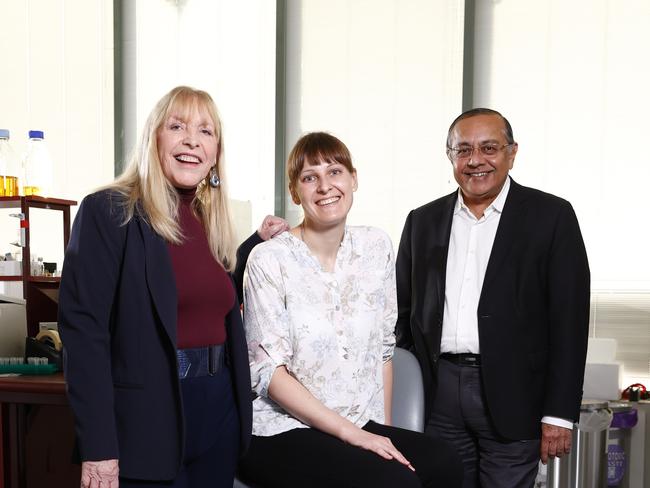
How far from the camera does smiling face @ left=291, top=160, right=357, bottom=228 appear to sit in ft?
5.99

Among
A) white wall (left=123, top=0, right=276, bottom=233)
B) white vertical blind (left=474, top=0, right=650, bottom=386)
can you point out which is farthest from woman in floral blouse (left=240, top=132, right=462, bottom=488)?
white wall (left=123, top=0, right=276, bottom=233)

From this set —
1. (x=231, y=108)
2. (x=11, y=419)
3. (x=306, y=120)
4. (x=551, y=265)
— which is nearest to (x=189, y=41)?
(x=231, y=108)

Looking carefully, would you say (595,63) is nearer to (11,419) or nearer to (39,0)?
(11,419)

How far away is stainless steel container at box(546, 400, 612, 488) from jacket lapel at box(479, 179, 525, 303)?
1395mm

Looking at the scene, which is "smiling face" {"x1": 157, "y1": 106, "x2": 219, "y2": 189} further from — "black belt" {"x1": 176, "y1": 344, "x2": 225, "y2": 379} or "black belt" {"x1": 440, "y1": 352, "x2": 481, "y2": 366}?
"black belt" {"x1": 440, "y1": 352, "x2": 481, "y2": 366}

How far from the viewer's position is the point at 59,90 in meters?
4.84

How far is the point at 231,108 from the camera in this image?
4555 millimetres

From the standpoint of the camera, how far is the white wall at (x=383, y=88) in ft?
13.5

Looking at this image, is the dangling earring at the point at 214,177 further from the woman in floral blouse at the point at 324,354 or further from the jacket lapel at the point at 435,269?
the jacket lapel at the point at 435,269

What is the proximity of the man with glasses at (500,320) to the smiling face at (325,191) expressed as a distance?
42 cm

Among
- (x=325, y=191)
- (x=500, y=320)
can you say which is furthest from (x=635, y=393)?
(x=325, y=191)

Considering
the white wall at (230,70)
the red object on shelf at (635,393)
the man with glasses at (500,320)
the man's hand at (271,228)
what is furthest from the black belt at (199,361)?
the white wall at (230,70)

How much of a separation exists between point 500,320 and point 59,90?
387 centimetres

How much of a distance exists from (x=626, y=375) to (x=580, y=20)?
1.85m
